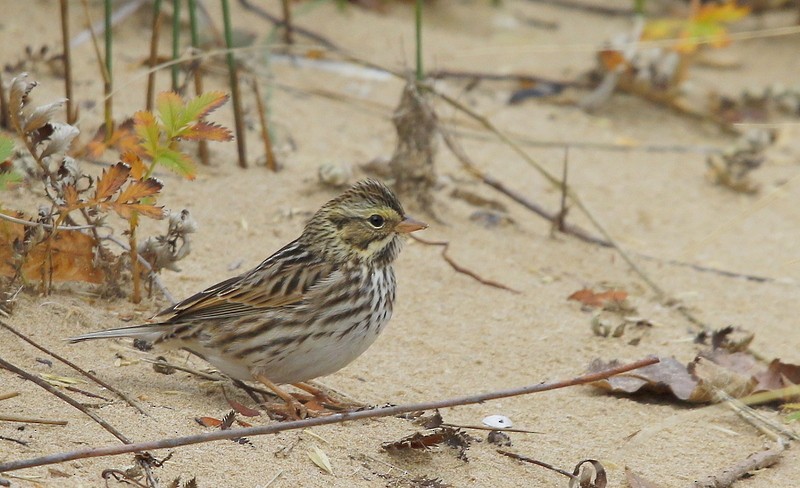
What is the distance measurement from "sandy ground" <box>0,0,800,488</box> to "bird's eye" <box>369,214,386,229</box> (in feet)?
2.16

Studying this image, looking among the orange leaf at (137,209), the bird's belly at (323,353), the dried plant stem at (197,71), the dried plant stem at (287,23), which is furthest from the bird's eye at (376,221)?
the dried plant stem at (287,23)

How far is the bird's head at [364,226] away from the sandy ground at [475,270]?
1.89 ft

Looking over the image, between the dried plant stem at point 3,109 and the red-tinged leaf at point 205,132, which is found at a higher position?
the red-tinged leaf at point 205,132

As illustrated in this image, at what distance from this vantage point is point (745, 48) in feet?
35.2

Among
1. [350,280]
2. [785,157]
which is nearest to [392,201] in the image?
[350,280]

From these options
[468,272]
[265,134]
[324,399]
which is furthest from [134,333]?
[265,134]

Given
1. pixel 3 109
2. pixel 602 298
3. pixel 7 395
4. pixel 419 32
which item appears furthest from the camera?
pixel 419 32

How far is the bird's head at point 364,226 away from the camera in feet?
16.3

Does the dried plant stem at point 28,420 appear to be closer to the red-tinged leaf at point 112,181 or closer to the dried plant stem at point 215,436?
the dried plant stem at point 215,436

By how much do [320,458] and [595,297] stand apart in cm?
256

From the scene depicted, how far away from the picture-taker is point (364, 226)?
5000 mm

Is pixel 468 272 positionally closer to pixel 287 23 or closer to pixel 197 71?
pixel 197 71

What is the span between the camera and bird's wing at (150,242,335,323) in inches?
185

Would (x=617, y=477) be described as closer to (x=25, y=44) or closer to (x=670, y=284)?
(x=670, y=284)
